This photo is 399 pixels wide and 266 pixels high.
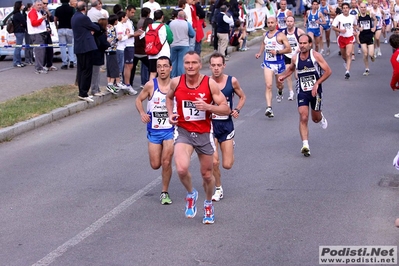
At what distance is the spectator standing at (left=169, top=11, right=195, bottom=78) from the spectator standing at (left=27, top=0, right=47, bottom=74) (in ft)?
10.8

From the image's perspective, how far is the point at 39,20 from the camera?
1931 cm

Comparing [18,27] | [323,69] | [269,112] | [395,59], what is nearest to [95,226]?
[323,69]

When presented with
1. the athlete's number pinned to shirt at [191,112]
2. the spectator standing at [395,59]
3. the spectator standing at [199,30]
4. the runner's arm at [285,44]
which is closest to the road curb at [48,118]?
the runner's arm at [285,44]

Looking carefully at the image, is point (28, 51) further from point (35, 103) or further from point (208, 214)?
point (208, 214)

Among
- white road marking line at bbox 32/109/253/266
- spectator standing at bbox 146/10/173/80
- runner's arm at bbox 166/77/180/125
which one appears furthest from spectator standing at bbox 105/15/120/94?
runner's arm at bbox 166/77/180/125

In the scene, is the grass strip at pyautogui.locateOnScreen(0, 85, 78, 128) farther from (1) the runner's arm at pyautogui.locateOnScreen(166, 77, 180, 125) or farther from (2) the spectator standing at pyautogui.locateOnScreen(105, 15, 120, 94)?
(1) the runner's arm at pyautogui.locateOnScreen(166, 77, 180, 125)

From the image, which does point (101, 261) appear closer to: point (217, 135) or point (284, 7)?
point (217, 135)

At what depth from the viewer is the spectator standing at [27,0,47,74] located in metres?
19.3

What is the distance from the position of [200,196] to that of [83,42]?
7111 mm

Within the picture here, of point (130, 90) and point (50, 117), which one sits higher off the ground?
point (50, 117)

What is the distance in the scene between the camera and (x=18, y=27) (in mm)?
20547


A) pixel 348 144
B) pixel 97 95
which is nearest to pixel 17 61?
pixel 97 95

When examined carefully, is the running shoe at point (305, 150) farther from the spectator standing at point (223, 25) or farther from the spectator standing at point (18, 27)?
the spectator standing at point (223, 25)

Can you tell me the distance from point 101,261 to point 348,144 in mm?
6288
